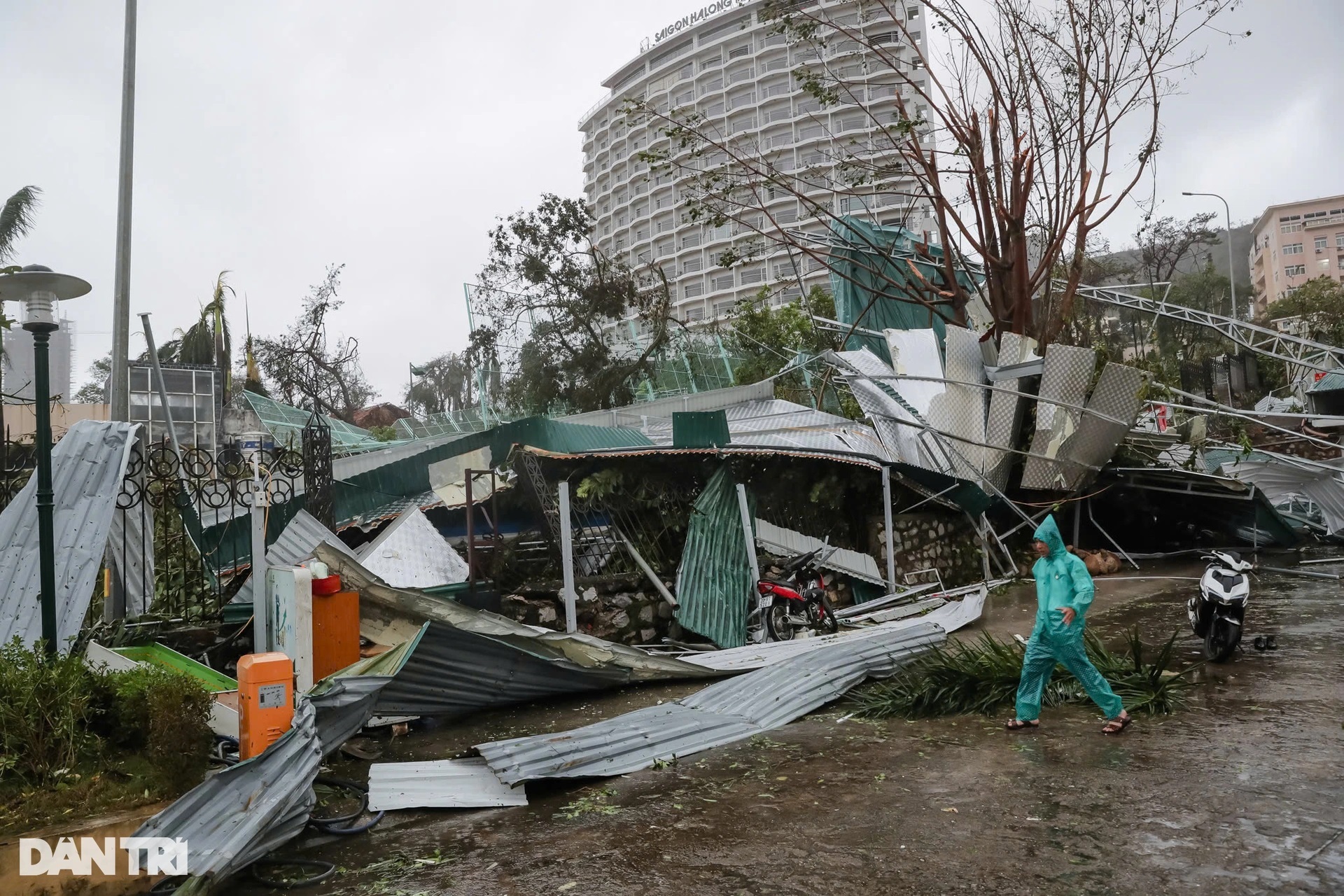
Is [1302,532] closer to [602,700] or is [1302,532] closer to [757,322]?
[757,322]

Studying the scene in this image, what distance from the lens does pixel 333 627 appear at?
22.2ft

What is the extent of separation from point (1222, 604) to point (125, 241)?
11.8 metres

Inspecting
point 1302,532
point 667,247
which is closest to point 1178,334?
point 1302,532

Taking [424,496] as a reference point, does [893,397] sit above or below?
above

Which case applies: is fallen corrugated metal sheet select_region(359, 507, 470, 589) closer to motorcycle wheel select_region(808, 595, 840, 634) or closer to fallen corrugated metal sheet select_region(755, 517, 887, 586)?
motorcycle wheel select_region(808, 595, 840, 634)

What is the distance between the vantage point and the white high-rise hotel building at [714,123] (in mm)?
72812

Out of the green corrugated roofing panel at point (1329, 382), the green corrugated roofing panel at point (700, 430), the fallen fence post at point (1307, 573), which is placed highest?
the green corrugated roofing panel at point (1329, 382)

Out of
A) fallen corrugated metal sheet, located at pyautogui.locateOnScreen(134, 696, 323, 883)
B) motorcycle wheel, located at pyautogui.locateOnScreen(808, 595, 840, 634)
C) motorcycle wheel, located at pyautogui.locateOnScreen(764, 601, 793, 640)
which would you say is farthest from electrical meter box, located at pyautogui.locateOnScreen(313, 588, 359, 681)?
motorcycle wheel, located at pyautogui.locateOnScreen(808, 595, 840, 634)

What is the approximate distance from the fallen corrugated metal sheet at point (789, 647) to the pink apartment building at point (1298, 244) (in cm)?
7466

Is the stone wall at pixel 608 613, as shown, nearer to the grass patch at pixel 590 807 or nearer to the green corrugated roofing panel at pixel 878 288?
the grass patch at pixel 590 807

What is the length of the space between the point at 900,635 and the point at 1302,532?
16.0 metres

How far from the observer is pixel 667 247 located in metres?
Answer: 85.9

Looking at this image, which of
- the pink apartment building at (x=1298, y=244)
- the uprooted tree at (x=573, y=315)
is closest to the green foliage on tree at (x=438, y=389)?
the uprooted tree at (x=573, y=315)

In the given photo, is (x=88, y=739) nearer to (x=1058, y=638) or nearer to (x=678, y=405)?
(x=1058, y=638)
